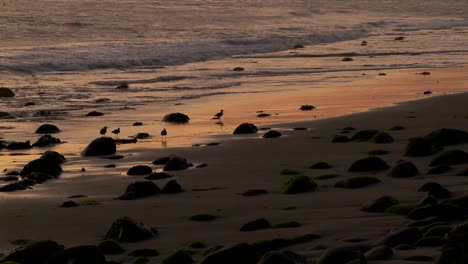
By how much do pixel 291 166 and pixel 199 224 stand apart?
3.67 meters

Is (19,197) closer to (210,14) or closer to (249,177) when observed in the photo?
(249,177)

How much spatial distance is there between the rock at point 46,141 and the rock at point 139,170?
342cm

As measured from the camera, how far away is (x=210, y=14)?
58250 mm

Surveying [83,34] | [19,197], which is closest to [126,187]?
[19,197]

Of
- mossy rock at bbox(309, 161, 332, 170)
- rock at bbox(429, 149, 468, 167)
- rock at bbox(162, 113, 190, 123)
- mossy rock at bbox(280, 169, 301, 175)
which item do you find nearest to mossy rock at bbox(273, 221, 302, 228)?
rock at bbox(429, 149, 468, 167)

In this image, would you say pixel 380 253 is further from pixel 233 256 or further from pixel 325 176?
pixel 325 176

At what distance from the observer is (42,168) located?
12.0 m

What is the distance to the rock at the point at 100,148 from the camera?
13781 mm

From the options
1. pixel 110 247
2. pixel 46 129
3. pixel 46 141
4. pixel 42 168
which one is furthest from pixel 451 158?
pixel 46 129

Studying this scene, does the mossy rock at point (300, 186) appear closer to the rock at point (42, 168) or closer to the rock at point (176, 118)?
the rock at point (42, 168)

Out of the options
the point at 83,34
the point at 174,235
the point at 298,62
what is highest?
the point at 83,34

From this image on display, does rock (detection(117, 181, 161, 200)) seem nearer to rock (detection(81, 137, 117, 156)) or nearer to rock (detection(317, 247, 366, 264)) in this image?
rock (detection(81, 137, 117, 156))

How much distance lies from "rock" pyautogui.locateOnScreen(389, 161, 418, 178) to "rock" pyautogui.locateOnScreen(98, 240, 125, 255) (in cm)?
366

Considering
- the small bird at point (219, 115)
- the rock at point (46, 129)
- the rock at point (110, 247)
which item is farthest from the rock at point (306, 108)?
the rock at point (110, 247)
